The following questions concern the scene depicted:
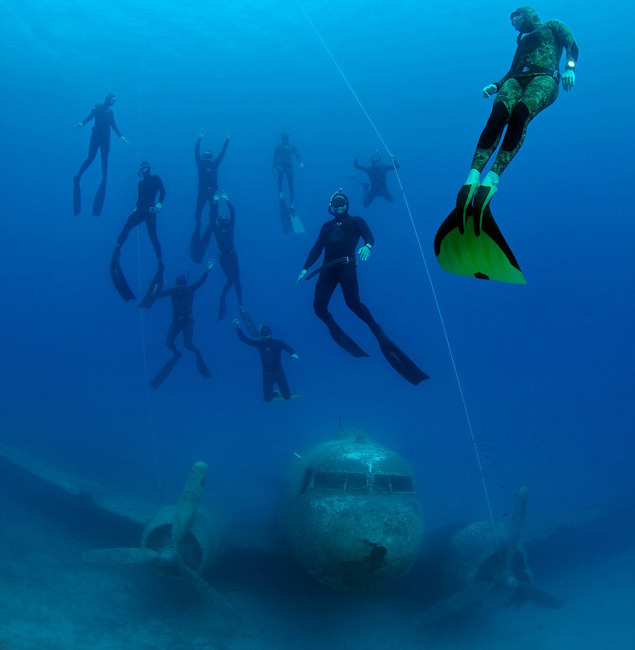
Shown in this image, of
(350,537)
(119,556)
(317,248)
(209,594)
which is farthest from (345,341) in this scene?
(119,556)

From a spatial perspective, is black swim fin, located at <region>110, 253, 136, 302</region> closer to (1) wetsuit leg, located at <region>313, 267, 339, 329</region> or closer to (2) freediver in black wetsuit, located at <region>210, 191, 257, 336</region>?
(2) freediver in black wetsuit, located at <region>210, 191, 257, 336</region>

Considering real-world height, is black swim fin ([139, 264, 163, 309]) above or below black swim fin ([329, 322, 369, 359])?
above

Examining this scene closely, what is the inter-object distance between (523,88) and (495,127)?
1.01 metres

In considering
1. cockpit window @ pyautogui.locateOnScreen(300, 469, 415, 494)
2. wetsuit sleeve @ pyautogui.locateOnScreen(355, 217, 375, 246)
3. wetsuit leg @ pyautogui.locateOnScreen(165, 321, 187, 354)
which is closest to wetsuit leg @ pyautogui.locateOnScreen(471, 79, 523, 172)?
wetsuit sleeve @ pyautogui.locateOnScreen(355, 217, 375, 246)

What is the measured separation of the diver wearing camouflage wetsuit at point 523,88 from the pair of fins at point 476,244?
0.23 metres

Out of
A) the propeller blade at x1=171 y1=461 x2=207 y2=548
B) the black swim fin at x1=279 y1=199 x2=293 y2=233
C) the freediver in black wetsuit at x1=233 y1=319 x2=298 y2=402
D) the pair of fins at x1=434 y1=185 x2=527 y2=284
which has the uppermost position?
the black swim fin at x1=279 y1=199 x2=293 y2=233

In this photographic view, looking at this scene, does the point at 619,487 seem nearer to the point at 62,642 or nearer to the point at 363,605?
the point at 363,605

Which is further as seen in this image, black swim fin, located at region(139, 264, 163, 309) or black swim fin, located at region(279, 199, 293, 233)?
black swim fin, located at region(279, 199, 293, 233)

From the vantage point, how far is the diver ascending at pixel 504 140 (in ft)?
14.8

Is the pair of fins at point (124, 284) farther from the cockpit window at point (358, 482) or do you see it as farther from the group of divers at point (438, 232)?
the cockpit window at point (358, 482)

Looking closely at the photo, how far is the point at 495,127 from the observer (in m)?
5.42

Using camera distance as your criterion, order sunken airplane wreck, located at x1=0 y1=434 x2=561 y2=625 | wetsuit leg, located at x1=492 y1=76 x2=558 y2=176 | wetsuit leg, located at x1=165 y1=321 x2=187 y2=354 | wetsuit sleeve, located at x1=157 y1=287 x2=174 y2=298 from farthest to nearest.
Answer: wetsuit leg, located at x1=165 y1=321 x2=187 y2=354 < wetsuit sleeve, located at x1=157 y1=287 x2=174 y2=298 < sunken airplane wreck, located at x1=0 y1=434 x2=561 y2=625 < wetsuit leg, located at x1=492 y1=76 x2=558 y2=176

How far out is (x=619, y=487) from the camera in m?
50.2

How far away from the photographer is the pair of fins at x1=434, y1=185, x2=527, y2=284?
445 cm
